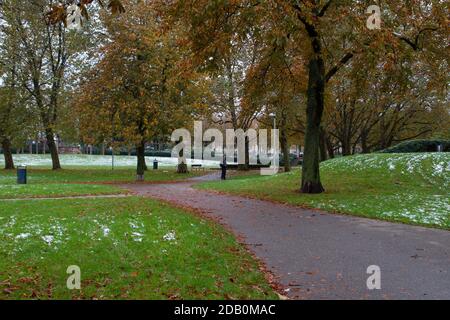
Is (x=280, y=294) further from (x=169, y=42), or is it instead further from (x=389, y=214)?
(x=169, y=42)

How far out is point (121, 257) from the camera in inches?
284

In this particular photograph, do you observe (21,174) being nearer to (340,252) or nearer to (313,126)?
(313,126)

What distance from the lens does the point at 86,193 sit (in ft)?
53.1

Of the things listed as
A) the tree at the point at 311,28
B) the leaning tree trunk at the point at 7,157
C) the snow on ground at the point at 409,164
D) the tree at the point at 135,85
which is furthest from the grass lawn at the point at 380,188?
the leaning tree trunk at the point at 7,157

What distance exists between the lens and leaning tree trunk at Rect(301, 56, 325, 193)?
17.3 metres

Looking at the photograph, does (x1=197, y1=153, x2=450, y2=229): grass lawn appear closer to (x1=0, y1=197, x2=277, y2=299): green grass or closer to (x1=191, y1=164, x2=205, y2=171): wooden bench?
(x1=0, y1=197, x2=277, y2=299): green grass

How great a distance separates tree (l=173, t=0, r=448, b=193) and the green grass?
19.7 feet

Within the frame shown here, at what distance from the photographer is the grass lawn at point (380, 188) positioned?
13.1 metres

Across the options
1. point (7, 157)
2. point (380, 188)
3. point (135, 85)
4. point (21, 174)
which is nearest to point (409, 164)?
point (380, 188)

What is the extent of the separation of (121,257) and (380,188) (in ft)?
43.3

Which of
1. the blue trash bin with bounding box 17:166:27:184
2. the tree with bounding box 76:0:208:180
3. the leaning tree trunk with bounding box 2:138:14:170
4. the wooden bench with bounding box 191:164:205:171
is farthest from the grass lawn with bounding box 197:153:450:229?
the leaning tree trunk with bounding box 2:138:14:170

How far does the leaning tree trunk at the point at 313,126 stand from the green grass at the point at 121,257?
7.62 meters

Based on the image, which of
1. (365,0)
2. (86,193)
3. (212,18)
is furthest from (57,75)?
(365,0)
